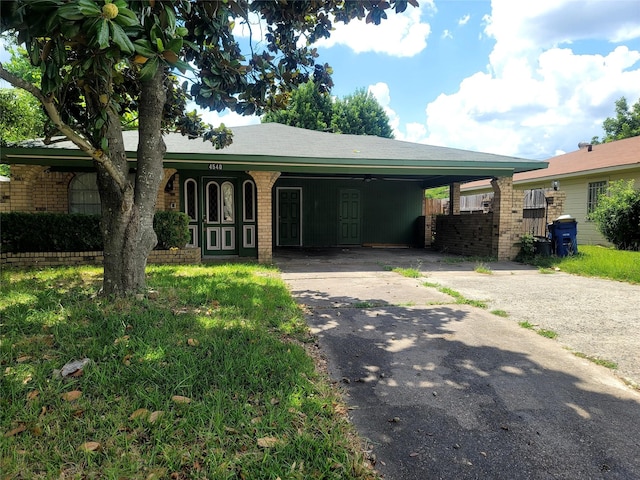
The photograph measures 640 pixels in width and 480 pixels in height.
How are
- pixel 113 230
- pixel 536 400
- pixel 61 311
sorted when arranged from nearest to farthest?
pixel 536 400, pixel 61 311, pixel 113 230

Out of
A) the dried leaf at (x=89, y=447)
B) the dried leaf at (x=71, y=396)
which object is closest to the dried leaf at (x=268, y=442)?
the dried leaf at (x=89, y=447)

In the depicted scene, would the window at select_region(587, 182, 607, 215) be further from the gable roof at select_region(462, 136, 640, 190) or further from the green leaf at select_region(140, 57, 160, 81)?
the green leaf at select_region(140, 57, 160, 81)

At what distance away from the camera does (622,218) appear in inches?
424

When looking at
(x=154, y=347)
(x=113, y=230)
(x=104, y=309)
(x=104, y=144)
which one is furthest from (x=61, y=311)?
(x=104, y=144)

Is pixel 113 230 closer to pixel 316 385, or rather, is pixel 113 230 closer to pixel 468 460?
pixel 316 385

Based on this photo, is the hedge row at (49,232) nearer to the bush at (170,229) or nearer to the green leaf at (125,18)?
the bush at (170,229)

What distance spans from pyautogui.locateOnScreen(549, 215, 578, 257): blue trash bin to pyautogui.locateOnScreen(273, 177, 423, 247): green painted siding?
18.2 feet

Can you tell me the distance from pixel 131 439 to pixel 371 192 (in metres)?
13.1

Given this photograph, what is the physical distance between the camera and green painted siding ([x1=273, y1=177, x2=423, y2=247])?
553 inches

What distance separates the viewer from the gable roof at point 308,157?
8312mm

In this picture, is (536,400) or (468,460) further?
(536,400)

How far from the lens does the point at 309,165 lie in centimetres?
947

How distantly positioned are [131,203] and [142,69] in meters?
2.41

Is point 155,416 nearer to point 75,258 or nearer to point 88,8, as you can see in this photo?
point 88,8
